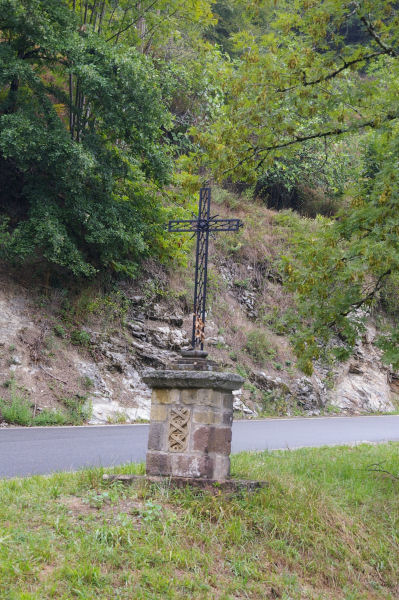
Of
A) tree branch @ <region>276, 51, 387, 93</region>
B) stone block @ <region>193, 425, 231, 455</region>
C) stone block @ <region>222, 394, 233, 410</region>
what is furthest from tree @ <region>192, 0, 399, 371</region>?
stone block @ <region>193, 425, 231, 455</region>

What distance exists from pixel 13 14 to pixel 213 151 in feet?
28.0

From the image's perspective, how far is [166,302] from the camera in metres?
18.2

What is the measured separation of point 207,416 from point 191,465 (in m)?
0.50

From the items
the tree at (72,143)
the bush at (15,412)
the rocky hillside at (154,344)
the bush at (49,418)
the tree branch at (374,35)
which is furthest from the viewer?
the tree at (72,143)

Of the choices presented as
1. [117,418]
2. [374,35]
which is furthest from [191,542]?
[117,418]

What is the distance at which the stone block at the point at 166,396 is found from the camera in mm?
5566

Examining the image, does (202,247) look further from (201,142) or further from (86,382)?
(86,382)

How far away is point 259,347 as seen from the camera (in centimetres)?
1986

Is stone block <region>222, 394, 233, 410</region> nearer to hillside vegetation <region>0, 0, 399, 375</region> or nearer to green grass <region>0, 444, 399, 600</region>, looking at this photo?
green grass <region>0, 444, 399, 600</region>

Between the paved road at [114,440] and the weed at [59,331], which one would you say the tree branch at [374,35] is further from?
the weed at [59,331]

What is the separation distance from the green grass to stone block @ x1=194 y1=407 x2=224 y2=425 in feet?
2.15

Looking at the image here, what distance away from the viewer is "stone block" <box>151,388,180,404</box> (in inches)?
219

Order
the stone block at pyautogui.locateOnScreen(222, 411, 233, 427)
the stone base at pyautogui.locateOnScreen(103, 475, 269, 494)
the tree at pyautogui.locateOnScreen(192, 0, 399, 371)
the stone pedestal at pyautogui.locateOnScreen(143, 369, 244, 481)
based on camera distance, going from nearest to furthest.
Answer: the stone base at pyautogui.locateOnScreen(103, 475, 269, 494) → the stone pedestal at pyautogui.locateOnScreen(143, 369, 244, 481) → the stone block at pyautogui.locateOnScreen(222, 411, 233, 427) → the tree at pyautogui.locateOnScreen(192, 0, 399, 371)

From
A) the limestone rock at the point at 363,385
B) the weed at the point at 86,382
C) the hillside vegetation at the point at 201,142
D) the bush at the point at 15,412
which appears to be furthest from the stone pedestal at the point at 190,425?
the limestone rock at the point at 363,385
